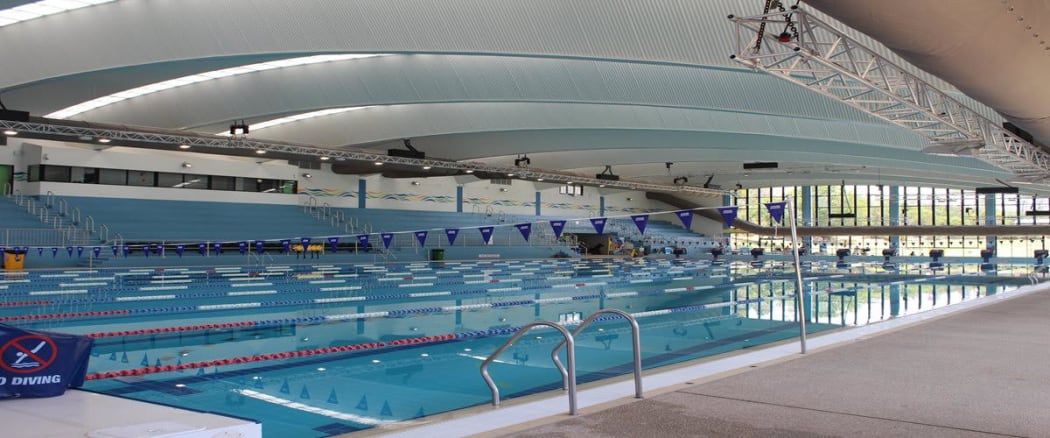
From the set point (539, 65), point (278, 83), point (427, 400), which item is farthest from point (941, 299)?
point (278, 83)

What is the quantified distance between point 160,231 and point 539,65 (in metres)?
14.9

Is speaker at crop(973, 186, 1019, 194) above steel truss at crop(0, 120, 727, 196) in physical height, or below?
above

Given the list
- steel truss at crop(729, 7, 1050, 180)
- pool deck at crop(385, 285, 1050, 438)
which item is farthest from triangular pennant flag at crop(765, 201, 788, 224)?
steel truss at crop(729, 7, 1050, 180)

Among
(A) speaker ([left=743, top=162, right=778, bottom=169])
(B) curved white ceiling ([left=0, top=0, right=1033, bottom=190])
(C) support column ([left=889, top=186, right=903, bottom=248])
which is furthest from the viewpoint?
(C) support column ([left=889, top=186, right=903, bottom=248])

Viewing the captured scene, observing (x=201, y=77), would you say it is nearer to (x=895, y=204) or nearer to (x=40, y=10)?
(x=40, y=10)

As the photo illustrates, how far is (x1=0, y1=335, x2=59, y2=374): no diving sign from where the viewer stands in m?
4.06

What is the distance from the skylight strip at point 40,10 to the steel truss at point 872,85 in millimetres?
12001

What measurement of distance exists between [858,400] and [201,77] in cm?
1930

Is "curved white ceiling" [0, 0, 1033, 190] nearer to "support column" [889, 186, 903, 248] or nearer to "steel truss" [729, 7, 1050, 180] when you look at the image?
"steel truss" [729, 7, 1050, 180]

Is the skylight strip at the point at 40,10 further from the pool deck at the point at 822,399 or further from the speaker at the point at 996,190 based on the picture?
the speaker at the point at 996,190

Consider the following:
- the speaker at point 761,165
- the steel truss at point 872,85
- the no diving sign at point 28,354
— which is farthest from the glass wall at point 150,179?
the no diving sign at point 28,354

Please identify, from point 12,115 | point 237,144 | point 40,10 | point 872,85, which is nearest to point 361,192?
point 237,144

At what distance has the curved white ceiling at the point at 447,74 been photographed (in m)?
13.9

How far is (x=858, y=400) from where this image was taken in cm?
497
